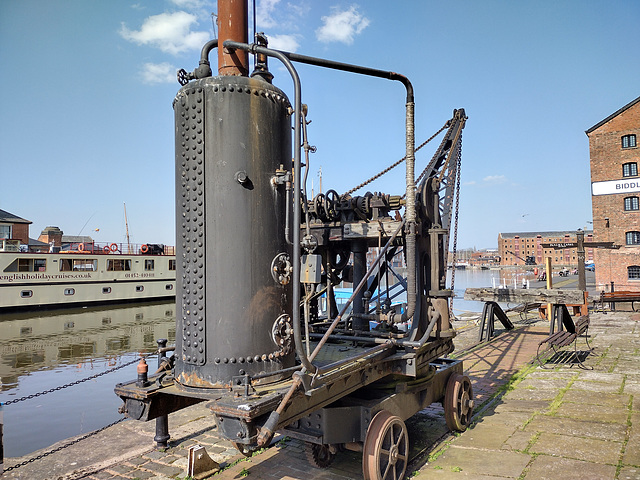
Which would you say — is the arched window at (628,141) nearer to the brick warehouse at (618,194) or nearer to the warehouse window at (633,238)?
the brick warehouse at (618,194)

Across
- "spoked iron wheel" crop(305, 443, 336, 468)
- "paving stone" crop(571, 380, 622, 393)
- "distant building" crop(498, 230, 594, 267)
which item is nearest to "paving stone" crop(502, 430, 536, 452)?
"spoked iron wheel" crop(305, 443, 336, 468)

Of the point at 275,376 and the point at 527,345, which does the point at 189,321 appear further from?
the point at 527,345

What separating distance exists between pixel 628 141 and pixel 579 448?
2943 cm

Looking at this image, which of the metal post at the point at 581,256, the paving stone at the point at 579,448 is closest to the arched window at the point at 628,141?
the metal post at the point at 581,256

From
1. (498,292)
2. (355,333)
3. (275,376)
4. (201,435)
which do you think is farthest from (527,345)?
(275,376)

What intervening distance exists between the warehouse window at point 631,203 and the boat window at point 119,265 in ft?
120

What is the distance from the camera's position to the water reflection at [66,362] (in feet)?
32.2

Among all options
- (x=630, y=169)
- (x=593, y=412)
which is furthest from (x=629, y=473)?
(x=630, y=169)

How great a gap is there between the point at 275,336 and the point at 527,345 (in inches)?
452

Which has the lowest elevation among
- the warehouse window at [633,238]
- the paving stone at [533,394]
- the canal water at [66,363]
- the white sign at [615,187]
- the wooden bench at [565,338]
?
the canal water at [66,363]

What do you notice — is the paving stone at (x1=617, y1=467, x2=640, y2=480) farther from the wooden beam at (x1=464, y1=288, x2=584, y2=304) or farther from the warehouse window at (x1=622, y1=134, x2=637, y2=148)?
the warehouse window at (x1=622, y1=134, x2=637, y2=148)

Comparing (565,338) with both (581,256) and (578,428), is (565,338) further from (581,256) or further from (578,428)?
(581,256)

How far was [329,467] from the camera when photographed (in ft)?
17.7

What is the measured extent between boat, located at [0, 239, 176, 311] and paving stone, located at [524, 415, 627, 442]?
26.1 meters
